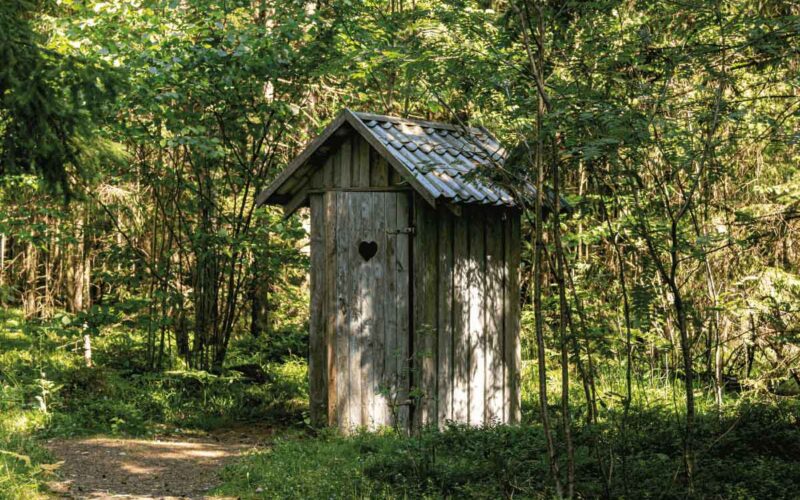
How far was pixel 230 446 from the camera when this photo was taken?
915cm

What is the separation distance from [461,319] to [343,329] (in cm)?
132

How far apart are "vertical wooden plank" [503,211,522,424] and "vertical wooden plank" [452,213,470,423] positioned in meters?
0.70

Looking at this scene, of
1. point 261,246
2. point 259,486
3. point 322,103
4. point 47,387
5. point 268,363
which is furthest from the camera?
point 322,103

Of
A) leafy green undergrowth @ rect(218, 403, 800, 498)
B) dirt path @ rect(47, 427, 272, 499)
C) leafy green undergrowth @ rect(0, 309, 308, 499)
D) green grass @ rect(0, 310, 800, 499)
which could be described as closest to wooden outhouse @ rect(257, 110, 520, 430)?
green grass @ rect(0, 310, 800, 499)

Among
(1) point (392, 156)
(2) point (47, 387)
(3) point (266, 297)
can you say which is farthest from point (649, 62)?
(3) point (266, 297)

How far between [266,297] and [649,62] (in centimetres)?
906

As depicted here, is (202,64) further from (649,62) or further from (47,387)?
(649,62)

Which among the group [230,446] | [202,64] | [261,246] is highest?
[202,64]

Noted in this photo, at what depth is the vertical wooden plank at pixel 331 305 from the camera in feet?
28.6

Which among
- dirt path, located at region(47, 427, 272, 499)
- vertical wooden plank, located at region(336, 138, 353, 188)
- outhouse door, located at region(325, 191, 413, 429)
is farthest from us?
vertical wooden plank, located at region(336, 138, 353, 188)

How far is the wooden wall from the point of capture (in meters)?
8.70

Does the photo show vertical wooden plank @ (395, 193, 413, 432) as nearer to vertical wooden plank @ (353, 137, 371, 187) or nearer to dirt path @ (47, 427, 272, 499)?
vertical wooden plank @ (353, 137, 371, 187)

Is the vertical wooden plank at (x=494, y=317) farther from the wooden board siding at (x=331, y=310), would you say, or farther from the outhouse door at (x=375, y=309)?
the wooden board siding at (x=331, y=310)

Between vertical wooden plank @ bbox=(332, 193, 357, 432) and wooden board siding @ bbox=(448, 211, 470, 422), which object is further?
wooden board siding @ bbox=(448, 211, 470, 422)
